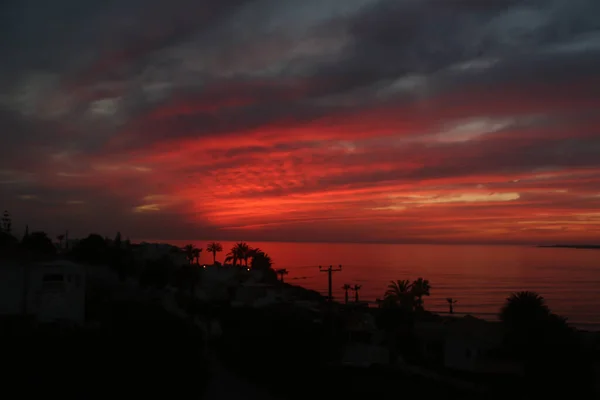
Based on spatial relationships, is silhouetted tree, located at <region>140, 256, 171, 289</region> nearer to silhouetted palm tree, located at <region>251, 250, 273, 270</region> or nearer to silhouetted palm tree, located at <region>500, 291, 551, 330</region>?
silhouetted palm tree, located at <region>500, 291, 551, 330</region>

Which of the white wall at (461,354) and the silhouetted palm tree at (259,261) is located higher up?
the silhouetted palm tree at (259,261)

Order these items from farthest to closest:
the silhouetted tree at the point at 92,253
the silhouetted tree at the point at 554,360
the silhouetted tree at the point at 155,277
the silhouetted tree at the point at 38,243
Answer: the silhouetted tree at the point at 38,243 → the silhouetted tree at the point at 92,253 → the silhouetted tree at the point at 155,277 → the silhouetted tree at the point at 554,360

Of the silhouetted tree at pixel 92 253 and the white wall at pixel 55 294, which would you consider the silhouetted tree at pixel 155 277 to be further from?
the white wall at pixel 55 294

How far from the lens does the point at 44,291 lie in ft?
94.3

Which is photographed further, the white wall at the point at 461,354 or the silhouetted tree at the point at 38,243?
the silhouetted tree at the point at 38,243

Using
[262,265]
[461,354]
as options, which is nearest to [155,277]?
[461,354]

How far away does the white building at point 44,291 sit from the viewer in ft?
93.1

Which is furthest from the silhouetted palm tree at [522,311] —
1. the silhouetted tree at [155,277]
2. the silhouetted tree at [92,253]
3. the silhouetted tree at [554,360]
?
the silhouetted tree at [92,253]

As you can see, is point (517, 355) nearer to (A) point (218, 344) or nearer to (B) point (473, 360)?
(B) point (473, 360)

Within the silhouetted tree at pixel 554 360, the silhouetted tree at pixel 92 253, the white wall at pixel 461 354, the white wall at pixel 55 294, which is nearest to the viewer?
the silhouetted tree at pixel 554 360

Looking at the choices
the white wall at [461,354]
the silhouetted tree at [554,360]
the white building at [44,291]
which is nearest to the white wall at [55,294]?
the white building at [44,291]

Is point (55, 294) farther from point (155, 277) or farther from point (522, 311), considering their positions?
point (522, 311)

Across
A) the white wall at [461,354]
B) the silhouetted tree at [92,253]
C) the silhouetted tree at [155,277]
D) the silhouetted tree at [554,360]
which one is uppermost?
the silhouetted tree at [92,253]

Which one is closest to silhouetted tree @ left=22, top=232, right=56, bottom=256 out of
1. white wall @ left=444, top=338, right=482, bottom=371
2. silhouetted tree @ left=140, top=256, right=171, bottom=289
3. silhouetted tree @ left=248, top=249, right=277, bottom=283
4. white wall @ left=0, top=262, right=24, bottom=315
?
silhouetted tree @ left=140, top=256, right=171, bottom=289
